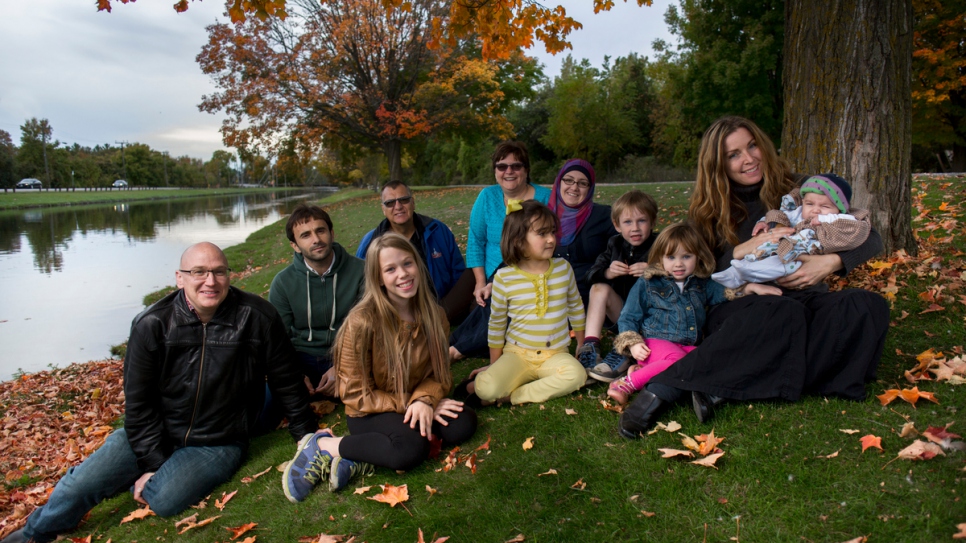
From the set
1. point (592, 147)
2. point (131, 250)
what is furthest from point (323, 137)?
point (592, 147)

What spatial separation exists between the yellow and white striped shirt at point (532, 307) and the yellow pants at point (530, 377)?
88 mm

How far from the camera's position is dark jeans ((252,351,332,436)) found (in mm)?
4561

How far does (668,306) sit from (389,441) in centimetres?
202

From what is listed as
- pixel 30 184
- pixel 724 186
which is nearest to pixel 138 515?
pixel 724 186

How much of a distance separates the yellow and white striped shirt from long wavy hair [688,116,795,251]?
1033mm

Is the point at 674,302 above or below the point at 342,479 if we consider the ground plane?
above

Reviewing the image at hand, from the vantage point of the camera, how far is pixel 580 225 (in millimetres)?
5176

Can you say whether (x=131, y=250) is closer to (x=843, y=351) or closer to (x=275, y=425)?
(x=275, y=425)

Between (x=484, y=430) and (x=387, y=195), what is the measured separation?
8.58 feet

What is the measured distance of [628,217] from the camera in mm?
4445

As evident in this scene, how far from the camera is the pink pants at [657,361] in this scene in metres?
3.78

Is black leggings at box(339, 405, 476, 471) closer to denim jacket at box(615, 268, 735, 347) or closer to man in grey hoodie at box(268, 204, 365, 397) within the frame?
man in grey hoodie at box(268, 204, 365, 397)

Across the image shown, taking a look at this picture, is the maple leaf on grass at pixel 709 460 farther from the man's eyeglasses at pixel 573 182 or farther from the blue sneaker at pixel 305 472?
the man's eyeglasses at pixel 573 182

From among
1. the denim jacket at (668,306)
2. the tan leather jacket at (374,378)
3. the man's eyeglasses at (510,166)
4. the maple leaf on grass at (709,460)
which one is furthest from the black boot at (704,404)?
the man's eyeglasses at (510,166)
